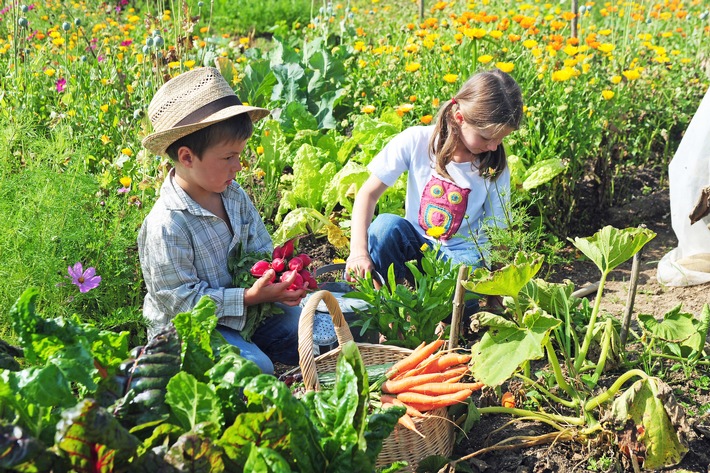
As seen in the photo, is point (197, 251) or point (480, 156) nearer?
point (197, 251)

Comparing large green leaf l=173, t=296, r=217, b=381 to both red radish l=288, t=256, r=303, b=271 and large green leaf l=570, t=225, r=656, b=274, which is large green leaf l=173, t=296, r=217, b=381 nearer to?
red radish l=288, t=256, r=303, b=271

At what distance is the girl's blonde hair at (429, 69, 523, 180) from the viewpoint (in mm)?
2945

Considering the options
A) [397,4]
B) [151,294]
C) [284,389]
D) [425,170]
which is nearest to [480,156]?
[425,170]

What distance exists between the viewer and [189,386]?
5.47 ft

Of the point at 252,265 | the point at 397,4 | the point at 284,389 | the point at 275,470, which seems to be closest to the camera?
the point at 275,470

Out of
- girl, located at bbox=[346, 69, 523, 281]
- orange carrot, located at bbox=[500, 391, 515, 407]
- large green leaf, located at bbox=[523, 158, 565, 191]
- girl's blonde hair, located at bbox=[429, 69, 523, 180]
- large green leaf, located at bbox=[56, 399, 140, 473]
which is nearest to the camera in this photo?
large green leaf, located at bbox=[56, 399, 140, 473]

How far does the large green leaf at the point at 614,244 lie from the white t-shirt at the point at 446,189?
735 millimetres

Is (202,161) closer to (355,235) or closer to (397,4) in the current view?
(355,235)

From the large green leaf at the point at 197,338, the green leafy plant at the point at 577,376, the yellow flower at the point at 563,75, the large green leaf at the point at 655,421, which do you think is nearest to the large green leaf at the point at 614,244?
the green leafy plant at the point at 577,376

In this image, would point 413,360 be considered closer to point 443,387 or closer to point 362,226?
point 443,387

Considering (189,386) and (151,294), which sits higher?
(189,386)

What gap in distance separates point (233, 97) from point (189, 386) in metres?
1.23

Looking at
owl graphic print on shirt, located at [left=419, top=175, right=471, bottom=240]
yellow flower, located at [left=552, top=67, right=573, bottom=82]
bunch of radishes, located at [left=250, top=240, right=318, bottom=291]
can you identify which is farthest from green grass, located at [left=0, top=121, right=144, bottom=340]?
yellow flower, located at [left=552, top=67, right=573, bottom=82]

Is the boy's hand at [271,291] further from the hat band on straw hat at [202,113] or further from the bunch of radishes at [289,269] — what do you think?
the hat band on straw hat at [202,113]
